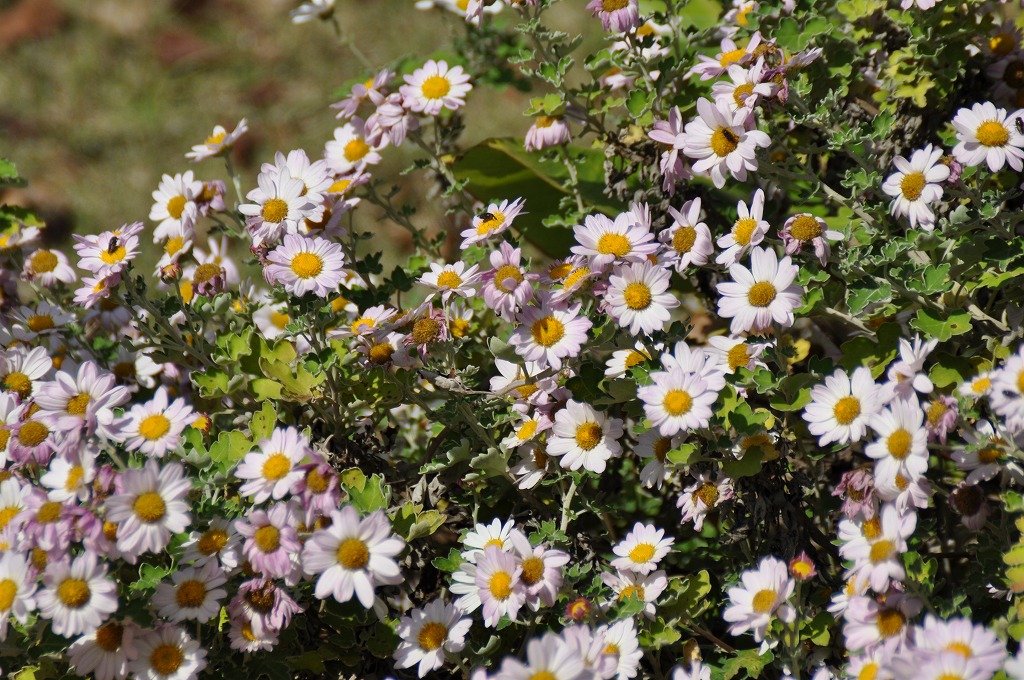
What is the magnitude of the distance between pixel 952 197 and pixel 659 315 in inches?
25.2

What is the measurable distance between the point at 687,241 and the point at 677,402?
29 cm

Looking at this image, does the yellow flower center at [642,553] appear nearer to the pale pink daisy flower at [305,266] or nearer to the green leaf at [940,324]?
the green leaf at [940,324]

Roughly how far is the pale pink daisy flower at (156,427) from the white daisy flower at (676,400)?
2.19 ft

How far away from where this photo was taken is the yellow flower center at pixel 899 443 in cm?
125

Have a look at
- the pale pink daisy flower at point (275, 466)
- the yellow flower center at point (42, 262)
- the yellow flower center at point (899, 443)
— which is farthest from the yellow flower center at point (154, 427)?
the yellow flower center at point (899, 443)

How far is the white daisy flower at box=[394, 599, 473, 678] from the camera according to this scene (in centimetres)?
142

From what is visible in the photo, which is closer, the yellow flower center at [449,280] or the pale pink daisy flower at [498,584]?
the pale pink daisy flower at [498,584]

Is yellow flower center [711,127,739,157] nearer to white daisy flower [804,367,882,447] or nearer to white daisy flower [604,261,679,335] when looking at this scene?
white daisy flower [604,261,679,335]

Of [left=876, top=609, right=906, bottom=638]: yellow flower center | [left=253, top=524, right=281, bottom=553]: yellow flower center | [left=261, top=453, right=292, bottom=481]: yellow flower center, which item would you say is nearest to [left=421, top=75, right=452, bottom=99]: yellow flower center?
[left=261, top=453, right=292, bottom=481]: yellow flower center

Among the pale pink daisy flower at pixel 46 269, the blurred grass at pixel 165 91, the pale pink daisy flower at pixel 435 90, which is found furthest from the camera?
the blurred grass at pixel 165 91

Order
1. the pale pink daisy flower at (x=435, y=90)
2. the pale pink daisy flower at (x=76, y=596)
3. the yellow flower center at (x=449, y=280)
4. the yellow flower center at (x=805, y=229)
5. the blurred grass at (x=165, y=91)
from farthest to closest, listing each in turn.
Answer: the blurred grass at (x=165, y=91), the pale pink daisy flower at (x=435, y=90), the yellow flower center at (x=449, y=280), the yellow flower center at (x=805, y=229), the pale pink daisy flower at (x=76, y=596)

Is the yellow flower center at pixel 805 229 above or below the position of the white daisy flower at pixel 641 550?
above

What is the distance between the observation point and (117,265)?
1.58m

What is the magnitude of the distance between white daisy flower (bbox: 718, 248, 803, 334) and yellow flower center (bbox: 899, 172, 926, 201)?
23 centimetres
